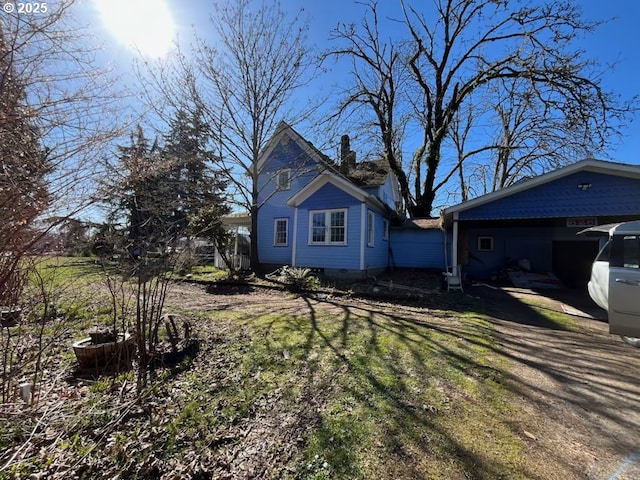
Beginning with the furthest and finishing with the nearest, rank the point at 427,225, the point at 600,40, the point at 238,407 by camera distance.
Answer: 1. the point at 427,225
2. the point at 600,40
3. the point at 238,407

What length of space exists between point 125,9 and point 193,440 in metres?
5.72

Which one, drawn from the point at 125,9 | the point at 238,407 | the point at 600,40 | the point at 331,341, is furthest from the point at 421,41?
the point at 238,407

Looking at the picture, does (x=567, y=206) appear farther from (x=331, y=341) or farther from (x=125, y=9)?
(x=125, y=9)

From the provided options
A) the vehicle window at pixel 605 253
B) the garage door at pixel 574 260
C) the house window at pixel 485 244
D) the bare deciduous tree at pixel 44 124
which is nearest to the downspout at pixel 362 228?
the house window at pixel 485 244

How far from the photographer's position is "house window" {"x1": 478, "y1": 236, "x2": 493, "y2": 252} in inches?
623

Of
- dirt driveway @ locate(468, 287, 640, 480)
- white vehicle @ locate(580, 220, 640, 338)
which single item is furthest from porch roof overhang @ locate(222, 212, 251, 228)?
white vehicle @ locate(580, 220, 640, 338)

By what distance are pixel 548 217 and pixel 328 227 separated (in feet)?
26.9

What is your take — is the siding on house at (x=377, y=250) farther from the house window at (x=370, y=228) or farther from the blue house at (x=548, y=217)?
the blue house at (x=548, y=217)

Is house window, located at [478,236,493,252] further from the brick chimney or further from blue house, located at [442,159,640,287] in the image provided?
the brick chimney

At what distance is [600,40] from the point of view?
13.8 meters

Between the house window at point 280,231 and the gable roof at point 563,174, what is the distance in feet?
27.3

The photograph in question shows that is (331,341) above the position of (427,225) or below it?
below

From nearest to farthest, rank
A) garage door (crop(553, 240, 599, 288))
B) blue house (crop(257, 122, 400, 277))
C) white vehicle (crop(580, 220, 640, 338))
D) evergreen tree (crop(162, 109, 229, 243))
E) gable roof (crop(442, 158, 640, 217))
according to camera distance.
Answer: white vehicle (crop(580, 220, 640, 338)) < gable roof (crop(442, 158, 640, 217)) < blue house (crop(257, 122, 400, 277)) < evergreen tree (crop(162, 109, 229, 243)) < garage door (crop(553, 240, 599, 288))

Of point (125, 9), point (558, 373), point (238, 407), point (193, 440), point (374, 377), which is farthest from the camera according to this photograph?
point (125, 9)
